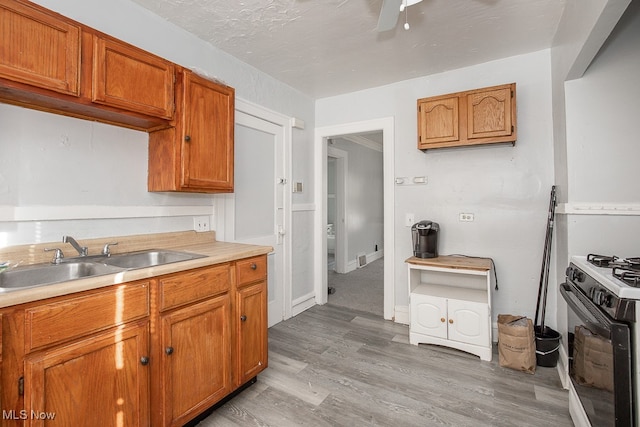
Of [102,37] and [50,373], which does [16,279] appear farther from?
[102,37]

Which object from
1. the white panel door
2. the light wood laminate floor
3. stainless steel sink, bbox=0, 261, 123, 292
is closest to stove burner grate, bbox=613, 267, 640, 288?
the light wood laminate floor

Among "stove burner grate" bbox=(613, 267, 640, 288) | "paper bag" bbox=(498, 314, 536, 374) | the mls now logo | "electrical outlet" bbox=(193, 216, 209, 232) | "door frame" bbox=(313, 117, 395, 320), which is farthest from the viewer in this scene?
"door frame" bbox=(313, 117, 395, 320)

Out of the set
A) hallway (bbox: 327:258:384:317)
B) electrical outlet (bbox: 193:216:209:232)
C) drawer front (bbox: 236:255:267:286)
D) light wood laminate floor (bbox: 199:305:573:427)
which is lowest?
light wood laminate floor (bbox: 199:305:573:427)

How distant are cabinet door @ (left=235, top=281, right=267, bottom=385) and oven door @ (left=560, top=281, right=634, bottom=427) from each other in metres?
1.77

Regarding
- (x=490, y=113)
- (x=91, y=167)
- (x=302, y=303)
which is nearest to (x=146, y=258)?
(x=91, y=167)

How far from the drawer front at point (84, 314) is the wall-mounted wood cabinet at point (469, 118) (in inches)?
101

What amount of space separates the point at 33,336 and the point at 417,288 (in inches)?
104

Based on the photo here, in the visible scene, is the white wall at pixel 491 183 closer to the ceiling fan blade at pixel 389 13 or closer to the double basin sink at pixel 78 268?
the ceiling fan blade at pixel 389 13

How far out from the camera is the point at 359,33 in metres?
2.33

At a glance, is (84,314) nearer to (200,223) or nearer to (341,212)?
(200,223)

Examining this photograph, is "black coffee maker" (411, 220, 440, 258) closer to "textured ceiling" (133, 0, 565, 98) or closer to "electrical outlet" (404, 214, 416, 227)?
"electrical outlet" (404, 214, 416, 227)

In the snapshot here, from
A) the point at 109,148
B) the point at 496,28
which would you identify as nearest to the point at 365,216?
the point at 496,28

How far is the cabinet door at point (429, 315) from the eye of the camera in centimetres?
259

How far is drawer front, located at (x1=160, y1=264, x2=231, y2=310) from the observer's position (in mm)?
1511
